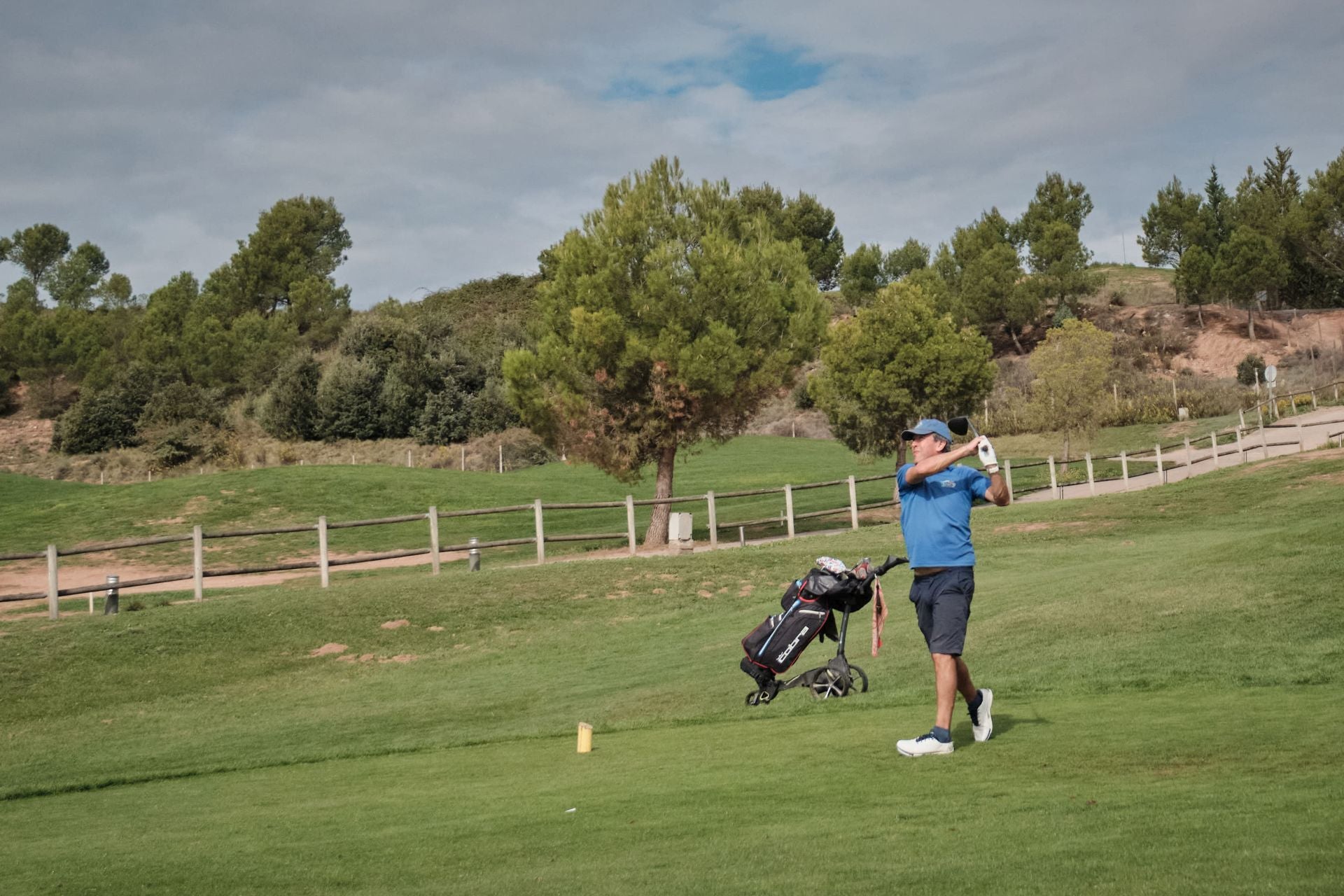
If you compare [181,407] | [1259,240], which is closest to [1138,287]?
[1259,240]

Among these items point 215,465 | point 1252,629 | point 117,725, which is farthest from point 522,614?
point 215,465

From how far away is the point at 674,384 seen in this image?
35.3 meters

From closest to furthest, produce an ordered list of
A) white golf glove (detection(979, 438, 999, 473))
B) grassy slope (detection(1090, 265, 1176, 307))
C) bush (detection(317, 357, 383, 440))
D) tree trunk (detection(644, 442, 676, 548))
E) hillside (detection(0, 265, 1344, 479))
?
white golf glove (detection(979, 438, 999, 473)), tree trunk (detection(644, 442, 676, 548)), hillside (detection(0, 265, 1344, 479)), bush (detection(317, 357, 383, 440)), grassy slope (detection(1090, 265, 1176, 307))

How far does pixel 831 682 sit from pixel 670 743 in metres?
1.90

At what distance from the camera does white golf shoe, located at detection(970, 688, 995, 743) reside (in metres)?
8.15

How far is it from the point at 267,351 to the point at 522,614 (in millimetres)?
70157

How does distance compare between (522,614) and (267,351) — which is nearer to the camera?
(522,614)

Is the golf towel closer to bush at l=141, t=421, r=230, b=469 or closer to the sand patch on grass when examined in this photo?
the sand patch on grass

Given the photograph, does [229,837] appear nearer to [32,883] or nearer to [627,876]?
[32,883]

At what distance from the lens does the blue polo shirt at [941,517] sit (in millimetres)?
8008

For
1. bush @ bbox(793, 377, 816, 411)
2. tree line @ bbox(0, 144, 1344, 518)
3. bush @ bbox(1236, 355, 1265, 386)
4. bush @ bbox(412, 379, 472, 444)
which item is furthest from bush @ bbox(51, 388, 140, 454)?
bush @ bbox(1236, 355, 1265, 386)

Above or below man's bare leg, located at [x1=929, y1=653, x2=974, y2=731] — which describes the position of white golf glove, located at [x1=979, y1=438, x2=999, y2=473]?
above

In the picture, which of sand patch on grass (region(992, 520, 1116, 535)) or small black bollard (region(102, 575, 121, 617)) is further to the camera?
sand patch on grass (region(992, 520, 1116, 535))

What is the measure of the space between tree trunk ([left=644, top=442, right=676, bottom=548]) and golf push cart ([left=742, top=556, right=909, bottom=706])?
25391mm
